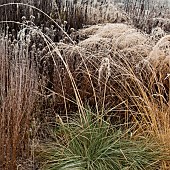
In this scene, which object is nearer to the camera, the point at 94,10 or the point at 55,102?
the point at 55,102

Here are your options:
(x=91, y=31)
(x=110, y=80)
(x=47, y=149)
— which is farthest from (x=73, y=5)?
(x=47, y=149)

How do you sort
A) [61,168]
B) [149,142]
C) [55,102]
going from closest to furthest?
[61,168] < [149,142] < [55,102]

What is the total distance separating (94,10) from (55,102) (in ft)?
6.82

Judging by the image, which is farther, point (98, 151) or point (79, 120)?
point (79, 120)

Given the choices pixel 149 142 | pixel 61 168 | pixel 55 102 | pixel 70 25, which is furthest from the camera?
pixel 70 25

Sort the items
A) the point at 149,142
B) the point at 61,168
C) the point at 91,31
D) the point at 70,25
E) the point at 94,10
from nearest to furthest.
Answer: the point at 61,168 < the point at 149,142 < the point at 91,31 < the point at 70,25 < the point at 94,10

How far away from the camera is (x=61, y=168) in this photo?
2.65 meters

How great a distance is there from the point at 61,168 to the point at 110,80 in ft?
3.64

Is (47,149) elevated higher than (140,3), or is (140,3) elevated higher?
(140,3)

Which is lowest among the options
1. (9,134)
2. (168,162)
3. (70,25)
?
(168,162)

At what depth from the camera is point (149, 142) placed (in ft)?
9.41

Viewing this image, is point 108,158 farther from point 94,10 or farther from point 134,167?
point 94,10

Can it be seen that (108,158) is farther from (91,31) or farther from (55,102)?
(91,31)

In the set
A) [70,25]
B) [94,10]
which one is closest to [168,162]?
[70,25]
